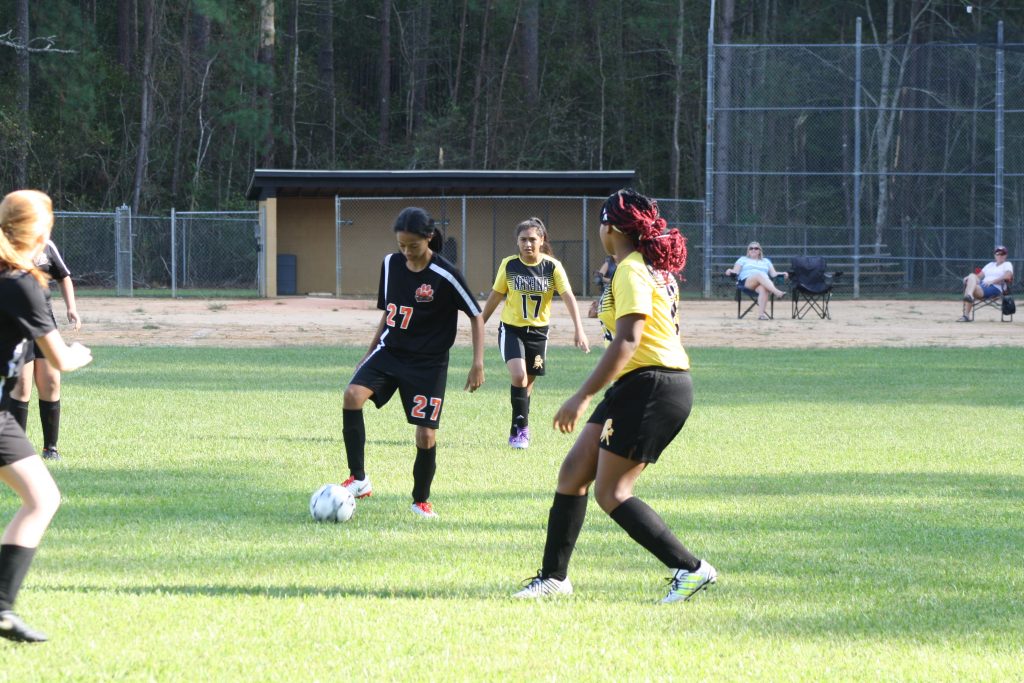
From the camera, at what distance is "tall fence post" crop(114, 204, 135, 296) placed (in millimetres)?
31234

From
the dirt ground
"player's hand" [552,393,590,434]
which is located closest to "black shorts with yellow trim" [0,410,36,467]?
"player's hand" [552,393,590,434]

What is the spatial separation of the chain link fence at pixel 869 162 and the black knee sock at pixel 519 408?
21890 millimetres

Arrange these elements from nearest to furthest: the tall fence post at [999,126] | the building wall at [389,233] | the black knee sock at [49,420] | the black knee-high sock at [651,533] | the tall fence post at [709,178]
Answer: the black knee-high sock at [651,533], the black knee sock at [49,420], the tall fence post at [709,178], the tall fence post at [999,126], the building wall at [389,233]

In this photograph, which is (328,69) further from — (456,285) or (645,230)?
(645,230)

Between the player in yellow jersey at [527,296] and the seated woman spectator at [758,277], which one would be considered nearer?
the player in yellow jersey at [527,296]

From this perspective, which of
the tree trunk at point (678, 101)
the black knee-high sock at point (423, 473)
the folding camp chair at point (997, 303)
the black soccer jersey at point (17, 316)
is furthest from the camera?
the tree trunk at point (678, 101)

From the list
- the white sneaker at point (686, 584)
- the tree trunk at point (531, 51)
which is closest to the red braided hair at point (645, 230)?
the white sneaker at point (686, 584)

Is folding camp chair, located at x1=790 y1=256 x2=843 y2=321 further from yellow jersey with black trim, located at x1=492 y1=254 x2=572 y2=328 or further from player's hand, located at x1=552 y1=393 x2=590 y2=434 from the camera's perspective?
player's hand, located at x1=552 y1=393 x2=590 y2=434

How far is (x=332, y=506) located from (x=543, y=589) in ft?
6.06

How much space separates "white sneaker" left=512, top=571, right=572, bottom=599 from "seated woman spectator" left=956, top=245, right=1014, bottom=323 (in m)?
20.9

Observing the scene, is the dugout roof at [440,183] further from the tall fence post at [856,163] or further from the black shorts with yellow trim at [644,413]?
the black shorts with yellow trim at [644,413]

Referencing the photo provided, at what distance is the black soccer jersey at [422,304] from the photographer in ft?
23.5

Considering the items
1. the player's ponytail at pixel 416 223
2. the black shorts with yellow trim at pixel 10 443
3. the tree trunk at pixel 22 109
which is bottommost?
the black shorts with yellow trim at pixel 10 443

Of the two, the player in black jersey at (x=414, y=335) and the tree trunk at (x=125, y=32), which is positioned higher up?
the tree trunk at (x=125, y=32)
